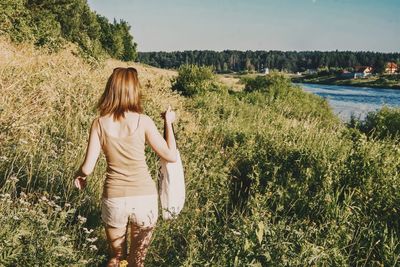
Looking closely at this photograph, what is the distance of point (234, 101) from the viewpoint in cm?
2464

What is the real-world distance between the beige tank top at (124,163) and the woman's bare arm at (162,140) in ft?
0.21

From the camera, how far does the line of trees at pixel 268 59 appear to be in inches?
5719

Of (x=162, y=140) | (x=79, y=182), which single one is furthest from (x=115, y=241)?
(x=162, y=140)

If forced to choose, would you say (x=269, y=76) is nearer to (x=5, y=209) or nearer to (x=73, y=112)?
(x=73, y=112)

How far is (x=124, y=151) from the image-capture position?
3.00m

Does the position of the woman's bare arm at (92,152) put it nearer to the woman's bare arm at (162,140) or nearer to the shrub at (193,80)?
the woman's bare arm at (162,140)

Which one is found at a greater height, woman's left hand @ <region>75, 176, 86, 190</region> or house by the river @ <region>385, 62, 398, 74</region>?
house by the river @ <region>385, 62, 398, 74</region>

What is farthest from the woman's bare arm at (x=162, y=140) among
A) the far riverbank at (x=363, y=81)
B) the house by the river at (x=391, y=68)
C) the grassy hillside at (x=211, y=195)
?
the house by the river at (x=391, y=68)

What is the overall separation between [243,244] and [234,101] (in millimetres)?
21825

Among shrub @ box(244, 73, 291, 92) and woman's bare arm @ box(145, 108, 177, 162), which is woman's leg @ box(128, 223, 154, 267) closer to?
woman's bare arm @ box(145, 108, 177, 162)

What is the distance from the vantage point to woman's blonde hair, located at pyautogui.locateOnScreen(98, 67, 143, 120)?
2.98 meters

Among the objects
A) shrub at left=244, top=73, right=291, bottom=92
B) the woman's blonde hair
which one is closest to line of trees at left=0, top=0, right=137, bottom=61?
the woman's blonde hair

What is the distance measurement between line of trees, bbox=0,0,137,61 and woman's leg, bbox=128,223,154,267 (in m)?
9.75

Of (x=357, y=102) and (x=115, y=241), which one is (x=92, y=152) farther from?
(x=357, y=102)
